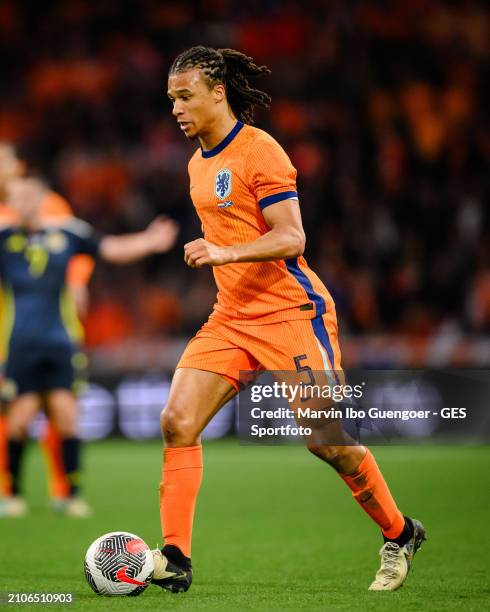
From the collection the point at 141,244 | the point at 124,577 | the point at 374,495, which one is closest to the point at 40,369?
the point at 141,244

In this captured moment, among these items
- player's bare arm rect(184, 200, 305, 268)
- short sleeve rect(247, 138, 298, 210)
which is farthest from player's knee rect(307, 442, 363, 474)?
short sleeve rect(247, 138, 298, 210)

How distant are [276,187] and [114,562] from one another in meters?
1.55

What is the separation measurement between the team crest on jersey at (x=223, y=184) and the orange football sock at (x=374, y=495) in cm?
115

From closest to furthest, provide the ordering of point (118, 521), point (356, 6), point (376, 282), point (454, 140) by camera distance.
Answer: point (118, 521), point (376, 282), point (454, 140), point (356, 6)

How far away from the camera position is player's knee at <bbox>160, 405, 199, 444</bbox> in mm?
4332

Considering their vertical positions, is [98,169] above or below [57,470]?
above

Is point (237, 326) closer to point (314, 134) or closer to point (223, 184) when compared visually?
point (223, 184)

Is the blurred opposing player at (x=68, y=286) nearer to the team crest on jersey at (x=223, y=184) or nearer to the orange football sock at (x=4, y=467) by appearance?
the orange football sock at (x=4, y=467)

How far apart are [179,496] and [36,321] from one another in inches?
131

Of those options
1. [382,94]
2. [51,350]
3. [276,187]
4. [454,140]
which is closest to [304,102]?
[382,94]

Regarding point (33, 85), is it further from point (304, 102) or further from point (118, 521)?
point (118, 521)

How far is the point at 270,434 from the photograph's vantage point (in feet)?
14.4

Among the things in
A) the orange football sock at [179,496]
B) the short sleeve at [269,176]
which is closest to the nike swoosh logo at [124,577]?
the orange football sock at [179,496]

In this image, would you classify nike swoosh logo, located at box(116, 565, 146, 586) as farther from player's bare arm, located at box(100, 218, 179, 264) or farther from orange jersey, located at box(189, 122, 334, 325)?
player's bare arm, located at box(100, 218, 179, 264)
